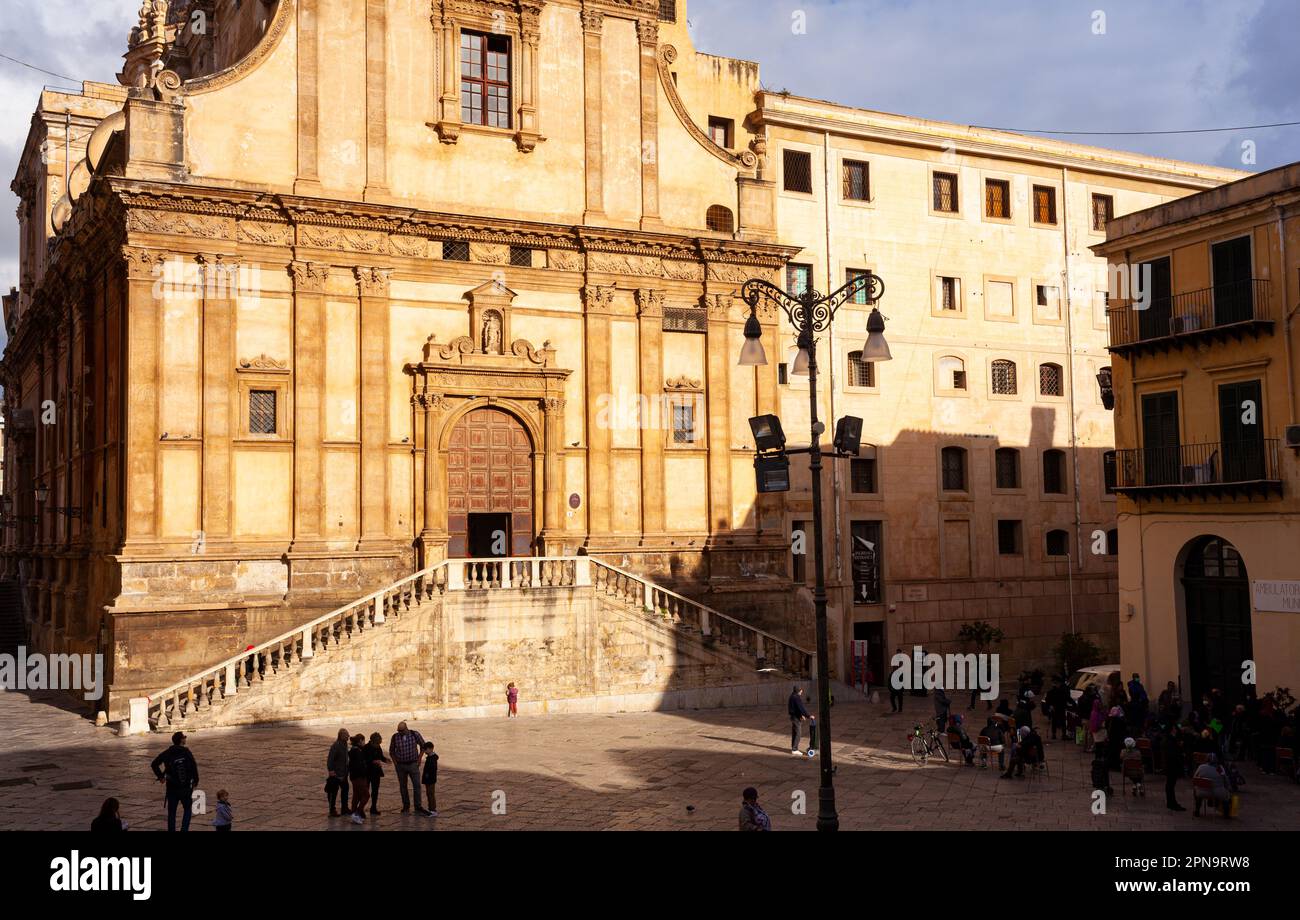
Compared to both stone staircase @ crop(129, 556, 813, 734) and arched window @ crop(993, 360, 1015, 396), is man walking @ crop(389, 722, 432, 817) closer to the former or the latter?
stone staircase @ crop(129, 556, 813, 734)

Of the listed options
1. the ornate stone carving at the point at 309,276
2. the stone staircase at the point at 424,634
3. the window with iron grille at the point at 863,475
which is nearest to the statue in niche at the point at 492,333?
the ornate stone carving at the point at 309,276

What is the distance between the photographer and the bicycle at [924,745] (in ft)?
81.8

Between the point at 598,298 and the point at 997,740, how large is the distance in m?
17.1

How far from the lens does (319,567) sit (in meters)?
30.3

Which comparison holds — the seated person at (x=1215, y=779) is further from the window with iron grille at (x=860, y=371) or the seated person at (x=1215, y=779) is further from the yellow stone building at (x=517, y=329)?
the window with iron grille at (x=860, y=371)

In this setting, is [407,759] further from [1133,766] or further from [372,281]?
[372,281]

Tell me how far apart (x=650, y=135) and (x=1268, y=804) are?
24.3m

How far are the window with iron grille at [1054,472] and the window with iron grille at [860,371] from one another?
7.75 metres

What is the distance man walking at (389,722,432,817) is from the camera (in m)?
19.3

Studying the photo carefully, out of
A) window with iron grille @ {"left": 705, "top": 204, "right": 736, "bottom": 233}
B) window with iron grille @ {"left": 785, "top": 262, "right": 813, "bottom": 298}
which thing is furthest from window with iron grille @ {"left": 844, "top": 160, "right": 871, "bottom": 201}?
window with iron grille @ {"left": 705, "top": 204, "right": 736, "bottom": 233}

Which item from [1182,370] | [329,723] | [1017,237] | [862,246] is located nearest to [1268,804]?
[1182,370]

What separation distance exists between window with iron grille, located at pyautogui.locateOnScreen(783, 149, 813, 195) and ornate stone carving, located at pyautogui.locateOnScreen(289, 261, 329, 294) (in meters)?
16.2

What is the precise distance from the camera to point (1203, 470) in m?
28.3
